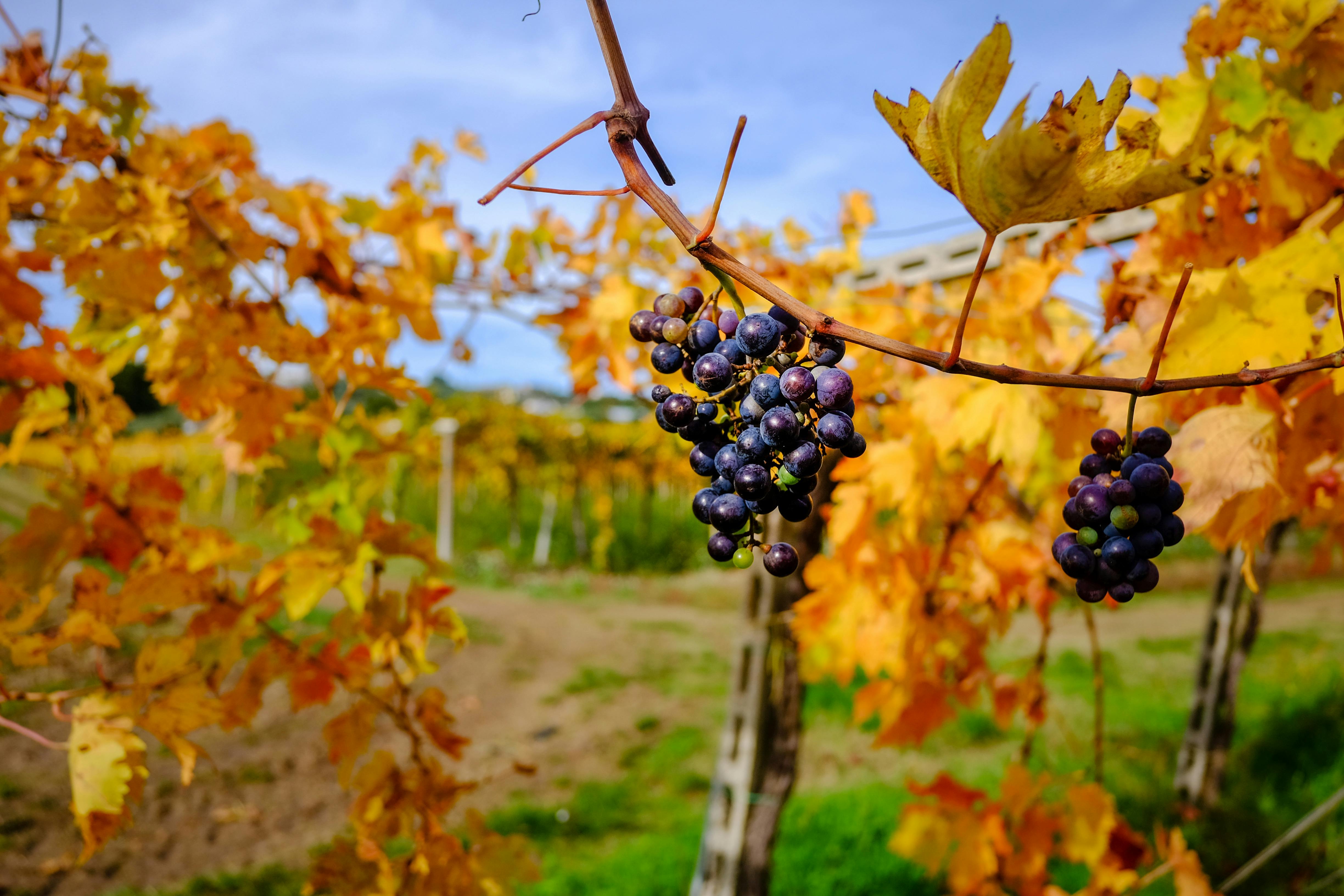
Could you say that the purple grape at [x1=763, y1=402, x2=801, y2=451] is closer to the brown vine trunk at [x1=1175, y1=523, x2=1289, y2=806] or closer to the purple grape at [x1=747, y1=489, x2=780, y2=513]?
the purple grape at [x1=747, y1=489, x2=780, y2=513]

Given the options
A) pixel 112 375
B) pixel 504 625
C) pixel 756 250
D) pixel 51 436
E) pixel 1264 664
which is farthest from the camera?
pixel 504 625

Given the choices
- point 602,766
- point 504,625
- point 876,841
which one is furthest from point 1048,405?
point 504,625

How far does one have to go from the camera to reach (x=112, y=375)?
154cm

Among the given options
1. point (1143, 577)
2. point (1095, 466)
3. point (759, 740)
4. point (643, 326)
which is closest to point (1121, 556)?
point (1143, 577)

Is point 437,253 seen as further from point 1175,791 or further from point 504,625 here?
point 504,625

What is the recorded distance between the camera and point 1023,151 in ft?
1.59

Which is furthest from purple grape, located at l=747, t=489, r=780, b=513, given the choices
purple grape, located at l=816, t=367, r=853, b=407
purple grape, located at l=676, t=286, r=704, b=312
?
purple grape, located at l=676, t=286, r=704, b=312

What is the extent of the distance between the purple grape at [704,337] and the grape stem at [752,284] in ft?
0.26

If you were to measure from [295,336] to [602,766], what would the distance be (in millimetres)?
4779

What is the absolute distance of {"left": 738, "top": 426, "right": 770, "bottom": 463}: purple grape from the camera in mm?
650

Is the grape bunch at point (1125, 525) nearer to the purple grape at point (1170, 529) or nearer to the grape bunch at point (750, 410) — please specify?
the purple grape at point (1170, 529)

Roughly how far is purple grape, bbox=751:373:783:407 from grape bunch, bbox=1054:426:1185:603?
0.34m

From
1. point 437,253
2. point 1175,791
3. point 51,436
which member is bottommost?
point 1175,791

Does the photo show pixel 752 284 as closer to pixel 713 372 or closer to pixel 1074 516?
pixel 713 372
